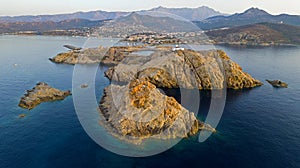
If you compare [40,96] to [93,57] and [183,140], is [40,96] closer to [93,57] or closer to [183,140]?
[183,140]

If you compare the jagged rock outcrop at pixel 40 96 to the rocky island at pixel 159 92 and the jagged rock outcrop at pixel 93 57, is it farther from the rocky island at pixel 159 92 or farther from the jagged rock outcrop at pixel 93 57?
the jagged rock outcrop at pixel 93 57

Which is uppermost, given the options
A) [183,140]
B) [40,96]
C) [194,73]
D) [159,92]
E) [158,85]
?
[194,73]

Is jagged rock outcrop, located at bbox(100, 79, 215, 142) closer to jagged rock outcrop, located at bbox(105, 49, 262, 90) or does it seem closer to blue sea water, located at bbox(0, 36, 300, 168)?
blue sea water, located at bbox(0, 36, 300, 168)

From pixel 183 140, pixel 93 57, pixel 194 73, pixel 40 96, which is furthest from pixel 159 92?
pixel 93 57

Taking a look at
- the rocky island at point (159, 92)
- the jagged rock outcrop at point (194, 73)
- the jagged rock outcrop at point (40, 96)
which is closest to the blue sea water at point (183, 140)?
the jagged rock outcrop at point (40, 96)

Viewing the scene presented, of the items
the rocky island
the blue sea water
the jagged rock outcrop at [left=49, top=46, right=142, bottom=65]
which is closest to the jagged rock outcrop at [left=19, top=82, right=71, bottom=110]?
the blue sea water

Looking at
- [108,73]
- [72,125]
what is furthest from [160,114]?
[108,73]
